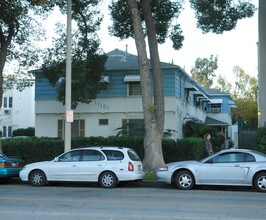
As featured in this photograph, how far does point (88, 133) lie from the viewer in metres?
30.2

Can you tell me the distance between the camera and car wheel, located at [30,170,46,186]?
623 inches

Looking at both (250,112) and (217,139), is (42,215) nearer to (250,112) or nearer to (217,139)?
(217,139)

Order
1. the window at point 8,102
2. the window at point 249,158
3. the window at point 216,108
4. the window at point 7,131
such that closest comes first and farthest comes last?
the window at point 249,158
the window at point 216,108
the window at point 7,131
the window at point 8,102

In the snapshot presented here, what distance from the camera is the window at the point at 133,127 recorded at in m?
26.8

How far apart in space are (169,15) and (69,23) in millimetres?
5517

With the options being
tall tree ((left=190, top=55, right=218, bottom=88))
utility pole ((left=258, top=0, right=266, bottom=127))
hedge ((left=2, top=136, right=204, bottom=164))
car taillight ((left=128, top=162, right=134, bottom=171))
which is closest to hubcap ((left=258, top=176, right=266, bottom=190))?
car taillight ((left=128, top=162, right=134, bottom=171))

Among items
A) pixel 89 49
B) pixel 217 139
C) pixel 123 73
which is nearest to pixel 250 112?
pixel 217 139

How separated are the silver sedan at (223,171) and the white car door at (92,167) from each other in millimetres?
2045

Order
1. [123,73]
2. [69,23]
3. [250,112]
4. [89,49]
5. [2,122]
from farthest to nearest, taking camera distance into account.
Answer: [250,112] → [2,122] → [123,73] → [89,49] → [69,23]

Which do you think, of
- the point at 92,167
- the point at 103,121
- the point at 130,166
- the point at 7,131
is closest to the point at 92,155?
the point at 92,167

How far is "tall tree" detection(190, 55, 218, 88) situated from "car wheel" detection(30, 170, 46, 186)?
64633 millimetres

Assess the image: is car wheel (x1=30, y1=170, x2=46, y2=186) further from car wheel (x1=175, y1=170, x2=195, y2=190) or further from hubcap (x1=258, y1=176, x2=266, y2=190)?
hubcap (x1=258, y1=176, x2=266, y2=190)

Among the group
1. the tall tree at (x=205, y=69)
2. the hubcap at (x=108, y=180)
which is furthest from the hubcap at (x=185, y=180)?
the tall tree at (x=205, y=69)

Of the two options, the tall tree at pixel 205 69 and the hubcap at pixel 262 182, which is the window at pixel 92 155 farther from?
the tall tree at pixel 205 69
